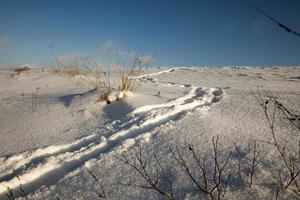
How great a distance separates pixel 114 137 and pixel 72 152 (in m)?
0.33

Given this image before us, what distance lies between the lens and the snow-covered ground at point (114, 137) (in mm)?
1374

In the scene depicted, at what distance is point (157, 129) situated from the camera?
2010 mm

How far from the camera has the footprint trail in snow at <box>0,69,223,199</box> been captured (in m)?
1.61

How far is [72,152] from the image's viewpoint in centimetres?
185

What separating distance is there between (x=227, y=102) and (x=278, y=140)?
109 centimetres

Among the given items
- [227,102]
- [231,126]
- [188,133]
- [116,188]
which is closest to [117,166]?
[116,188]

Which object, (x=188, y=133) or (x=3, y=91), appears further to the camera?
(x=3, y=91)

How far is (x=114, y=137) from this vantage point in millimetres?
2018

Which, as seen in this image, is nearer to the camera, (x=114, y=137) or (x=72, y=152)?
(x=72, y=152)

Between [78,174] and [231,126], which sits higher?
[231,126]

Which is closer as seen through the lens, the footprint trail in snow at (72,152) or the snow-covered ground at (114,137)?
the snow-covered ground at (114,137)

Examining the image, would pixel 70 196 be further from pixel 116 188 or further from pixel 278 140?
pixel 278 140

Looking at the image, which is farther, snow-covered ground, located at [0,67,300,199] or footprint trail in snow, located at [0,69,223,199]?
footprint trail in snow, located at [0,69,223,199]

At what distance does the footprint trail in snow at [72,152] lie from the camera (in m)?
1.61
